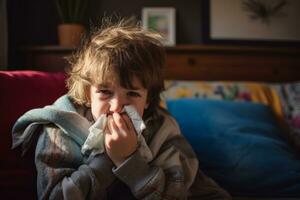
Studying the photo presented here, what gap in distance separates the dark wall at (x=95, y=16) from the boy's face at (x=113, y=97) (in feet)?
4.43

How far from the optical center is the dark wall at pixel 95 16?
222 centimetres

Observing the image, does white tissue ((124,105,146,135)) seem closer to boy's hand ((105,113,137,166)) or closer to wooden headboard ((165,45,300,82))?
boy's hand ((105,113,137,166))

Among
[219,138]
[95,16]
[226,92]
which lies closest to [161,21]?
[95,16]

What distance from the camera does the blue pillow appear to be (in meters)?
1.23

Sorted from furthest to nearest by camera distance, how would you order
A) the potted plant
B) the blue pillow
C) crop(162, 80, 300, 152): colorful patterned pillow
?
the potted plant < crop(162, 80, 300, 152): colorful patterned pillow < the blue pillow

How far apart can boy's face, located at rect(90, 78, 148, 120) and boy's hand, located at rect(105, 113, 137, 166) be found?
34 millimetres

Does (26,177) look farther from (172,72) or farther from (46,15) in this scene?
(46,15)

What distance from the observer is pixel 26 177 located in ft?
3.22

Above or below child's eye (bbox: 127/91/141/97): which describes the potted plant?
above

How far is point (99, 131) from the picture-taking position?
0.92 metres

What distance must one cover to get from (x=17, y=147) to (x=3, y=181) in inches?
3.6

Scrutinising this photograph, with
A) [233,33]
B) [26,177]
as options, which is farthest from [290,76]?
[26,177]

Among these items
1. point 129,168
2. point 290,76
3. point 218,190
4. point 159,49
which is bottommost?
point 218,190

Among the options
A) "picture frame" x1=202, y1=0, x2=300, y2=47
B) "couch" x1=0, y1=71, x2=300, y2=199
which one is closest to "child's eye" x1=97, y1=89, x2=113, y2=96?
"couch" x1=0, y1=71, x2=300, y2=199
